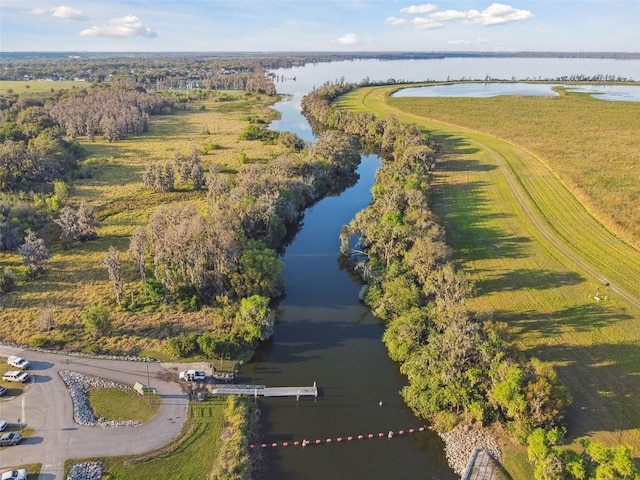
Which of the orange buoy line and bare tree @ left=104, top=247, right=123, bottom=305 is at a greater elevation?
bare tree @ left=104, top=247, right=123, bottom=305

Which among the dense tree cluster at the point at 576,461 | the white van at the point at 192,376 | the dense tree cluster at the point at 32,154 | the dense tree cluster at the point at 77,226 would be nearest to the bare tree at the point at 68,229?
the dense tree cluster at the point at 77,226

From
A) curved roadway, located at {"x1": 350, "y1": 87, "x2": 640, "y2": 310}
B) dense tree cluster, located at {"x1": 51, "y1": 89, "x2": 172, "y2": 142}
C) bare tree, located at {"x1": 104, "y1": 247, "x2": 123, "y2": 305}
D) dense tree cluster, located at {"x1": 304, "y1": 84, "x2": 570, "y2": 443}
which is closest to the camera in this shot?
dense tree cluster, located at {"x1": 304, "y1": 84, "x2": 570, "y2": 443}

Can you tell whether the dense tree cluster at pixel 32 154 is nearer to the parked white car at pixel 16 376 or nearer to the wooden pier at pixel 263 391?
the parked white car at pixel 16 376

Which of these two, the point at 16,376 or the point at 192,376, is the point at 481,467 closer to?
the point at 192,376

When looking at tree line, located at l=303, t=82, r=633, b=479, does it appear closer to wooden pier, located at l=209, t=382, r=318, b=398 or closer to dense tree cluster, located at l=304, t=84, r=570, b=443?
dense tree cluster, located at l=304, t=84, r=570, b=443

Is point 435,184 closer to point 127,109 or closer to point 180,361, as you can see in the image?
point 180,361

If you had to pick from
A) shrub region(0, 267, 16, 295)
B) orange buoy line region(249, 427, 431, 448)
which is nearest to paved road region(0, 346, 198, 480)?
orange buoy line region(249, 427, 431, 448)

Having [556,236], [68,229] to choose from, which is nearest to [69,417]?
[68,229]

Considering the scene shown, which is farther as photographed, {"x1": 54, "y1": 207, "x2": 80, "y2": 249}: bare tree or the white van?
{"x1": 54, "y1": 207, "x2": 80, "y2": 249}: bare tree
